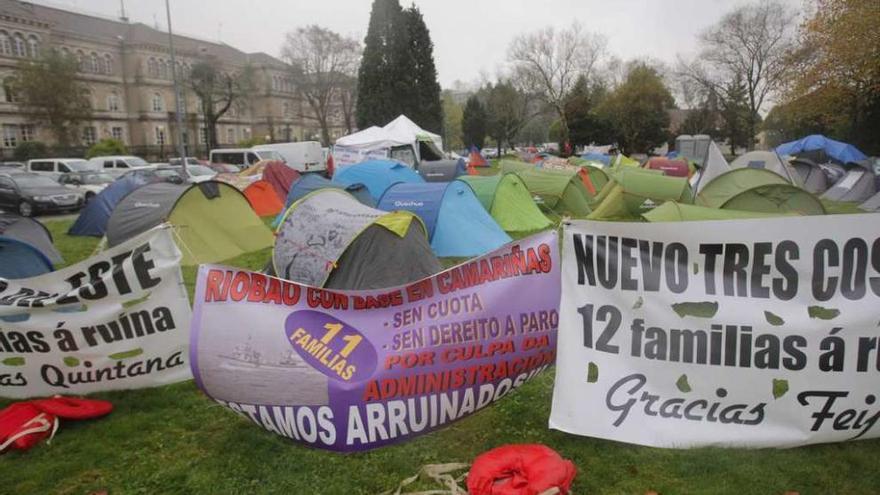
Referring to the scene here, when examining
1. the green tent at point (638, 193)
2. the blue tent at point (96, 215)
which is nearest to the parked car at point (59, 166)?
the blue tent at point (96, 215)

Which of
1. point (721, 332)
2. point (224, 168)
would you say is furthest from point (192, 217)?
point (224, 168)

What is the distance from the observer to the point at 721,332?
11.2ft

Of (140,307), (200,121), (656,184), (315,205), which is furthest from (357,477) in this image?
(200,121)

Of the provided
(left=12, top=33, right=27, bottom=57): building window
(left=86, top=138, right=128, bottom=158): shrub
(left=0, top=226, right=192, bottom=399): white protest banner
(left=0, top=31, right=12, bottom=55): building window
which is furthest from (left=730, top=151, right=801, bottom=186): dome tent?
(left=0, top=31, right=12, bottom=55): building window

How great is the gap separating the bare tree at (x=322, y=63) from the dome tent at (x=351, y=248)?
169ft

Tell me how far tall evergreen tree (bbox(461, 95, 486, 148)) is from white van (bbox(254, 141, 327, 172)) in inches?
1295

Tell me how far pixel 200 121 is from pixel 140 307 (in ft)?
205

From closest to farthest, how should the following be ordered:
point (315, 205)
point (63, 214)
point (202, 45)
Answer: point (315, 205) < point (63, 214) < point (202, 45)

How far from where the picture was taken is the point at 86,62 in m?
56.6

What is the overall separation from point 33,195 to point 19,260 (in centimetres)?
1423

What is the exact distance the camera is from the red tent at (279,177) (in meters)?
17.3

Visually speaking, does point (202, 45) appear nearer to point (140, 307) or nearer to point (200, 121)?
point (200, 121)

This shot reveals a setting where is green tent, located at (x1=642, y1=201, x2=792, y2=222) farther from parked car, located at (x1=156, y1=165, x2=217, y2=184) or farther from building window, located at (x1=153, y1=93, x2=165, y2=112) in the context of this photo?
building window, located at (x1=153, y1=93, x2=165, y2=112)

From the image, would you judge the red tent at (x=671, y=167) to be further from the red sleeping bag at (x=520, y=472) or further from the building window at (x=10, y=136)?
the building window at (x=10, y=136)
